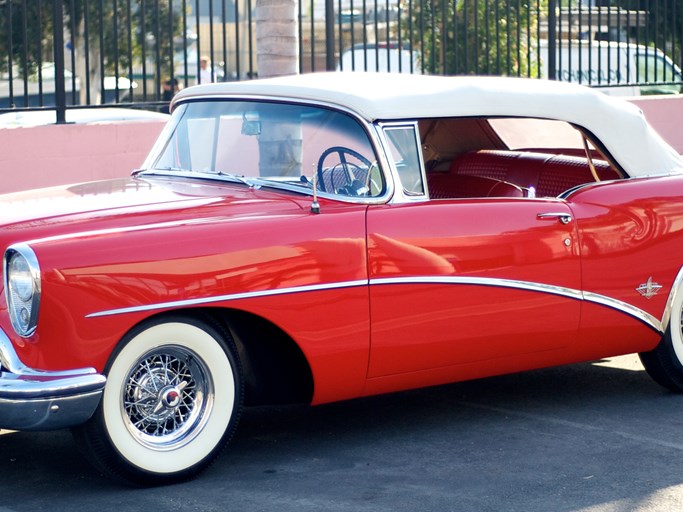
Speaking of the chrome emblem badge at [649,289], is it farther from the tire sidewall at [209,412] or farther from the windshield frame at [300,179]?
the tire sidewall at [209,412]

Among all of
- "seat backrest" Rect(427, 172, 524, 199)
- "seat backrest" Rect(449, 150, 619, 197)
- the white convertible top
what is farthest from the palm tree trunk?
the white convertible top

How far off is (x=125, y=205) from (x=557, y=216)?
1900 mm

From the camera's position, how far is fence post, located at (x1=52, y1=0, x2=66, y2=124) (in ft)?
32.0

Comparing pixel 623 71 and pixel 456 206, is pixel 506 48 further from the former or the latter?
pixel 456 206

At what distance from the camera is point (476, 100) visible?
5.34m

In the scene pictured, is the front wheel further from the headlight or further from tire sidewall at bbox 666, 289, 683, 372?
tire sidewall at bbox 666, 289, 683, 372

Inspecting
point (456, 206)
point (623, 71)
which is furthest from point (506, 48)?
point (456, 206)

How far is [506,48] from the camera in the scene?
41.1 feet

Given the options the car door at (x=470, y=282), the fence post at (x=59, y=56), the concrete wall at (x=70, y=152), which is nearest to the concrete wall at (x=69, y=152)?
the concrete wall at (x=70, y=152)

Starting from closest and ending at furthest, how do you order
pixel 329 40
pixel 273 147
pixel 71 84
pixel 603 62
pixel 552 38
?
pixel 273 147 < pixel 71 84 < pixel 329 40 < pixel 552 38 < pixel 603 62

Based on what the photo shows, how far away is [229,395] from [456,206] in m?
1.29

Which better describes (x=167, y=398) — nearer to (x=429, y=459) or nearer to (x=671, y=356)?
(x=429, y=459)

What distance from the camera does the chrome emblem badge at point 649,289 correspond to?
18.2ft

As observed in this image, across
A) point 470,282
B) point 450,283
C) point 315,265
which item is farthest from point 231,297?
point 470,282
